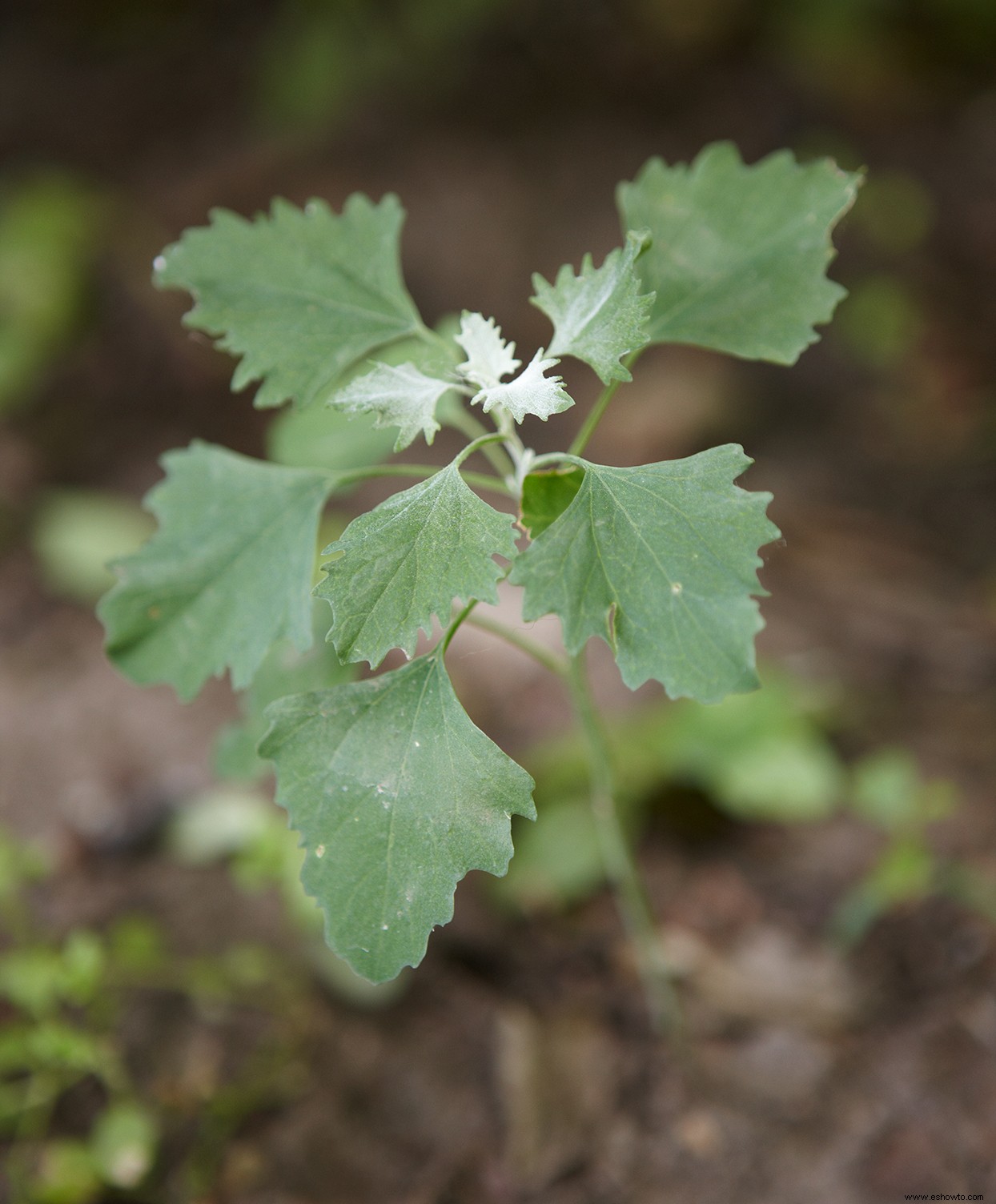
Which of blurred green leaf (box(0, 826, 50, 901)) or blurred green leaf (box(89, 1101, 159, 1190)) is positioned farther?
blurred green leaf (box(0, 826, 50, 901))

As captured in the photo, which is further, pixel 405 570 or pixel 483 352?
pixel 483 352

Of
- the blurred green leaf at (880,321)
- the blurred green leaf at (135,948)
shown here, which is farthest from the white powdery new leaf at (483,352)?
the blurred green leaf at (880,321)

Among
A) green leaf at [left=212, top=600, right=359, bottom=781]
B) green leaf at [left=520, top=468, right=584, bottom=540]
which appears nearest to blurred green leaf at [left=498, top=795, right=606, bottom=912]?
green leaf at [left=212, top=600, right=359, bottom=781]

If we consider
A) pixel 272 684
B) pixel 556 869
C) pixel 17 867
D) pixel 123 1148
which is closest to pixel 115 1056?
pixel 123 1148

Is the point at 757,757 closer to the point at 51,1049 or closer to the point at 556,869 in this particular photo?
the point at 556,869

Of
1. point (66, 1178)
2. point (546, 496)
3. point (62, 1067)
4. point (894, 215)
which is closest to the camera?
point (546, 496)

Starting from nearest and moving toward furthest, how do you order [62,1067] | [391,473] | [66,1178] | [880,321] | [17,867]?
[391,473]
[66,1178]
[62,1067]
[17,867]
[880,321]

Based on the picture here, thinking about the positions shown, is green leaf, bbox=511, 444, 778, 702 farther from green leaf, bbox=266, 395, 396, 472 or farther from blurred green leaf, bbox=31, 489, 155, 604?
blurred green leaf, bbox=31, 489, 155, 604
